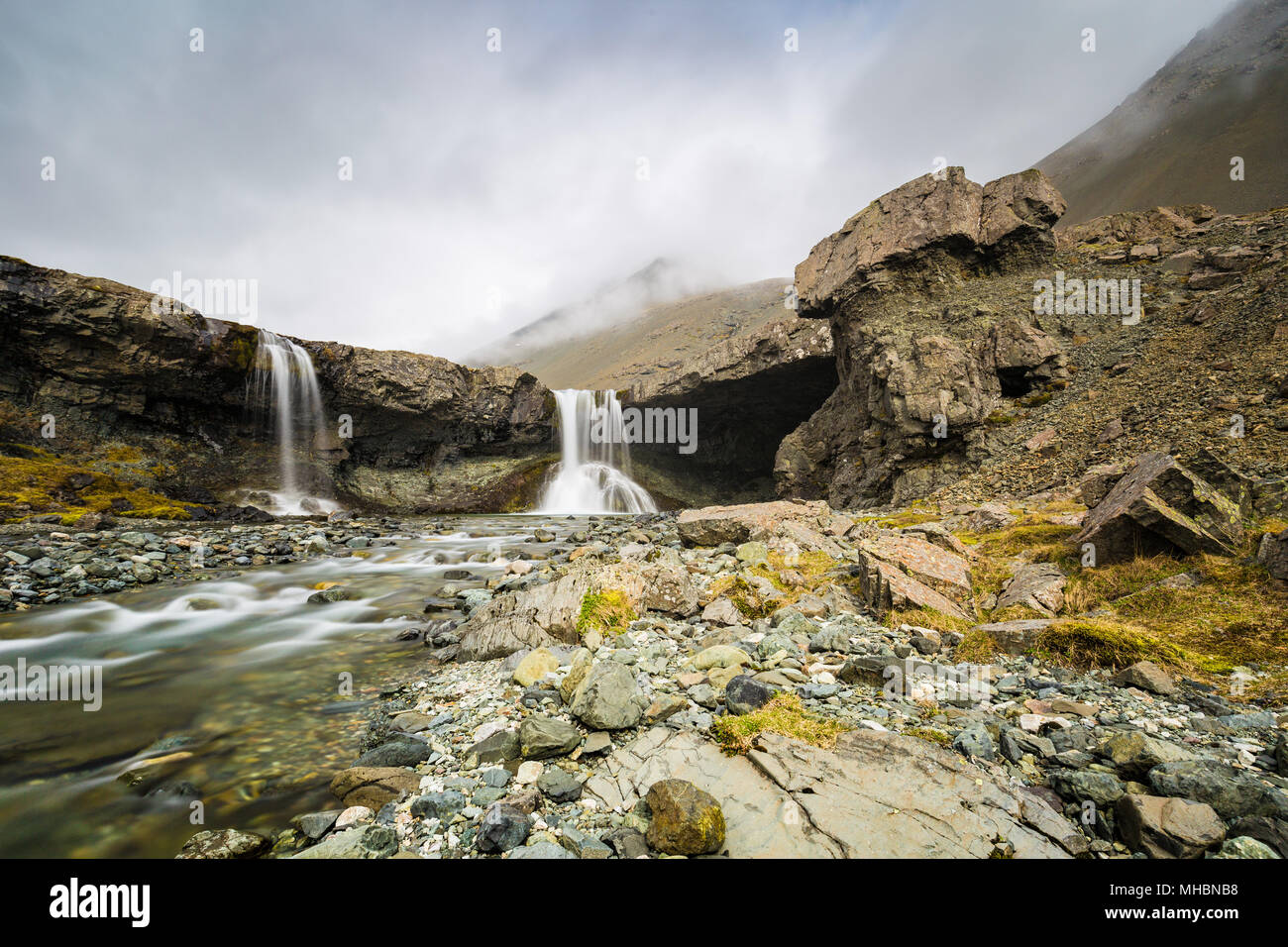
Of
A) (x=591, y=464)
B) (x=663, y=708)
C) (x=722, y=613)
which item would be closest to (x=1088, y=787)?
(x=663, y=708)

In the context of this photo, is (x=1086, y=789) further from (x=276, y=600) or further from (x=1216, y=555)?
(x=276, y=600)

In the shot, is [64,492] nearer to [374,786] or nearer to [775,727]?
[374,786]

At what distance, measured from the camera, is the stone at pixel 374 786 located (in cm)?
342

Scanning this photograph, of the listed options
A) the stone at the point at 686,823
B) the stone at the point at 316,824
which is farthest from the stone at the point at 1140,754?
the stone at the point at 316,824

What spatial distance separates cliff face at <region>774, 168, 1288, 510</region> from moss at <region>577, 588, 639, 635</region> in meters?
13.5

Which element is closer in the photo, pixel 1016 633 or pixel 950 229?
pixel 1016 633

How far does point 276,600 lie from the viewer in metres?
11.0

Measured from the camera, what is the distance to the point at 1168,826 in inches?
92.4

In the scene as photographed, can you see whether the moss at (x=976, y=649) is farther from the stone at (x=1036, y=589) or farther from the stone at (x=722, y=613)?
the stone at (x=722, y=613)

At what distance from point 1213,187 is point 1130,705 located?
494ft

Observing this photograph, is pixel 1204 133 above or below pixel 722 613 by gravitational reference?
above

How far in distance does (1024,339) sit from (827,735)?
23666mm

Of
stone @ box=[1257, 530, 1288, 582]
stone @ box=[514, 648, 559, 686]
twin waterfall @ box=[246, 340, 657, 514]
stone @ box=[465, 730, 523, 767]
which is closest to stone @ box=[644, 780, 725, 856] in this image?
stone @ box=[465, 730, 523, 767]
